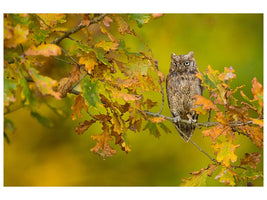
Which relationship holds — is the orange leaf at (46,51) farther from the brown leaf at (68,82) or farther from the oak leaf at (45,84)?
the brown leaf at (68,82)

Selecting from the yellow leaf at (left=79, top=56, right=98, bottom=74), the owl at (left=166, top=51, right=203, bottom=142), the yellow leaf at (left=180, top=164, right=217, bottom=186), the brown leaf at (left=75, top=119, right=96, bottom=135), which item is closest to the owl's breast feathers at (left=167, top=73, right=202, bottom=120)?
the owl at (left=166, top=51, right=203, bottom=142)

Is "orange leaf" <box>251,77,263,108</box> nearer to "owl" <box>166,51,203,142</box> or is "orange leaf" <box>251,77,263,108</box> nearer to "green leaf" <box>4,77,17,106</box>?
"owl" <box>166,51,203,142</box>

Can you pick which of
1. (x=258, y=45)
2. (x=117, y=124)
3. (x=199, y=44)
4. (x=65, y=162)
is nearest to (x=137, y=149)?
(x=65, y=162)

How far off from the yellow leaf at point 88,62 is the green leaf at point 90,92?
60 millimetres

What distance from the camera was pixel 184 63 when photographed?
2.29 m

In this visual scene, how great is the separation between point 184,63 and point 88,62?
2.75 feet

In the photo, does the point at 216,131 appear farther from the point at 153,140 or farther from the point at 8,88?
the point at 153,140

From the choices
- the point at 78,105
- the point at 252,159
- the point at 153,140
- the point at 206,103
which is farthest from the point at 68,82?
the point at 153,140

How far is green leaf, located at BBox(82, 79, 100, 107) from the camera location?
4.92 ft

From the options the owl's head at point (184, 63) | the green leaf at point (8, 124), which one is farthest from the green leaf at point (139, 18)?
the owl's head at point (184, 63)

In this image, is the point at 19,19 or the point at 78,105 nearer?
the point at 19,19

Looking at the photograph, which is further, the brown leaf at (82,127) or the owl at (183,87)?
the owl at (183,87)

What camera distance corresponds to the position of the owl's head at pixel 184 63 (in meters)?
2.29

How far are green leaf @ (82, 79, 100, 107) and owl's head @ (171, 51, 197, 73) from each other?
2.76 feet
